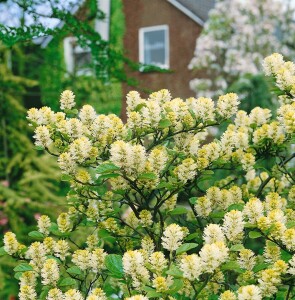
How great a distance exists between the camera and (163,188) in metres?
2.32

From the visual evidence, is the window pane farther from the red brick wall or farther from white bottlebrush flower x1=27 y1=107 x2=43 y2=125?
white bottlebrush flower x1=27 y1=107 x2=43 y2=125

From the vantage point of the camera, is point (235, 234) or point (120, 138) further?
point (120, 138)

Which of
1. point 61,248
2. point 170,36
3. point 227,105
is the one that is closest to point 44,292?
point 61,248

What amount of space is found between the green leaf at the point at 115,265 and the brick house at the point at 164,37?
11553 mm

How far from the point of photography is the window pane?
14.0m

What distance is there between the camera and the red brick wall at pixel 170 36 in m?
13.6

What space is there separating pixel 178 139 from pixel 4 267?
3.89 m

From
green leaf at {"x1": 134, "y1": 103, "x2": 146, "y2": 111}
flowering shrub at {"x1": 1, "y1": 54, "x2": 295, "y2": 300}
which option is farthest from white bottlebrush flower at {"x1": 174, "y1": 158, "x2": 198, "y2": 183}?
green leaf at {"x1": 134, "y1": 103, "x2": 146, "y2": 111}

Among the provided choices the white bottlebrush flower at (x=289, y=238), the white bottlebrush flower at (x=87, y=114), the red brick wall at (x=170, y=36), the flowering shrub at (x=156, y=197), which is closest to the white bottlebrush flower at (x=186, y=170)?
the flowering shrub at (x=156, y=197)

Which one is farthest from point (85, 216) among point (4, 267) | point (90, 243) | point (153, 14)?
point (153, 14)

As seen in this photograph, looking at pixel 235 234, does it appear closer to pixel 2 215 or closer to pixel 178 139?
pixel 178 139

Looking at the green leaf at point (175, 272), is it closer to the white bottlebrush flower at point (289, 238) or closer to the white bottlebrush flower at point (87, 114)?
the white bottlebrush flower at point (289, 238)

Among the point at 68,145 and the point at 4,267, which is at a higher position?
the point at 68,145

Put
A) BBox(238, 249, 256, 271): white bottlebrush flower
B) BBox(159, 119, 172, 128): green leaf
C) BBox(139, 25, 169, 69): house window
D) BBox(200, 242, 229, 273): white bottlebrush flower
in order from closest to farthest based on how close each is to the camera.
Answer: BBox(200, 242, 229, 273): white bottlebrush flower < BBox(238, 249, 256, 271): white bottlebrush flower < BBox(159, 119, 172, 128): green leaf < BBox(139, 25, 169, 69): house window
